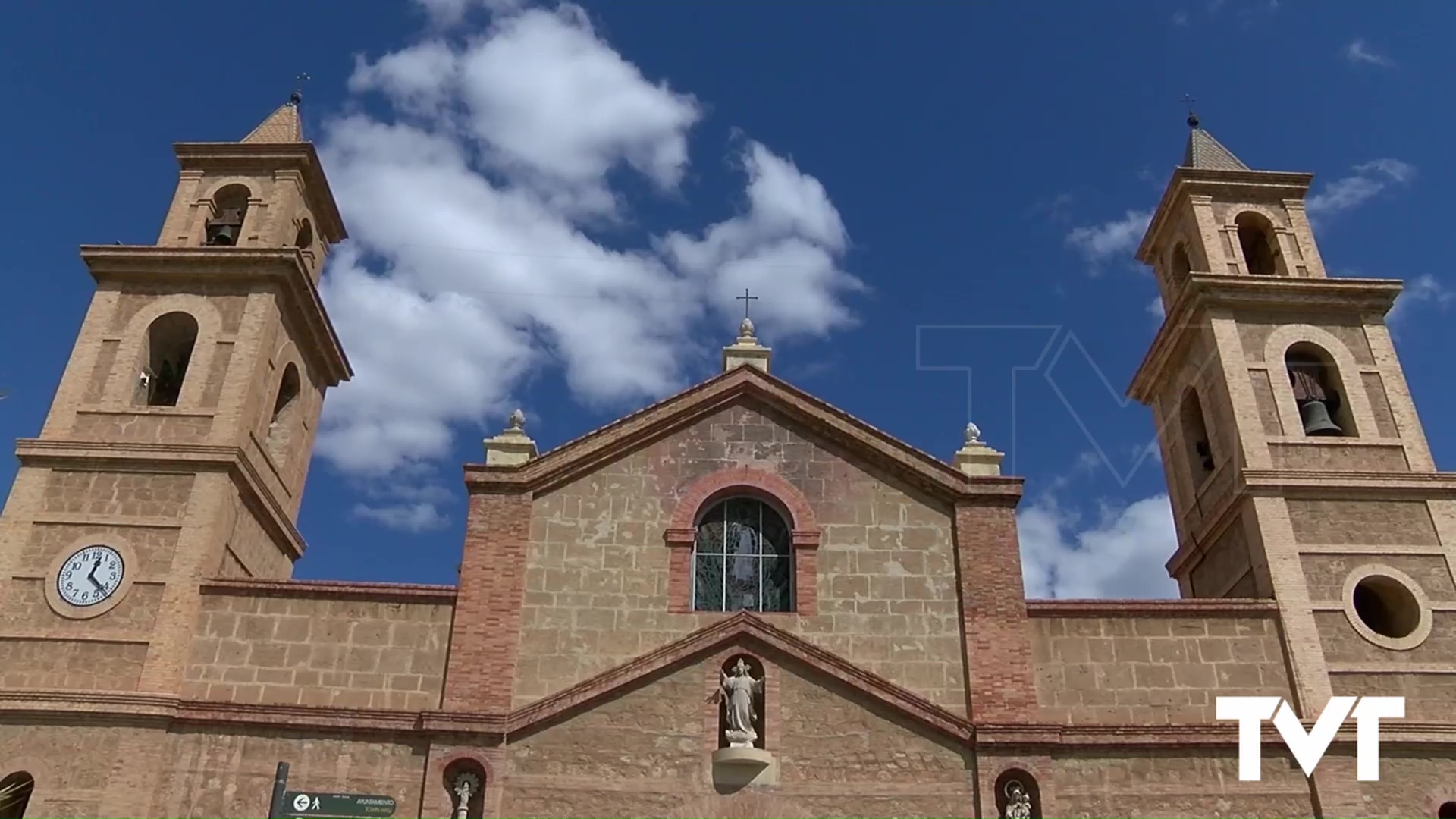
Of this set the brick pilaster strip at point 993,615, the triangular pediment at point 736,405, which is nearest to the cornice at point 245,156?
the triangular pediment at point 736,405

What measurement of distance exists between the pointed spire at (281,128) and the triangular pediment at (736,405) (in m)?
9.51

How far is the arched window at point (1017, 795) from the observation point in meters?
15.5

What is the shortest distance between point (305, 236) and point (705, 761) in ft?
45.1

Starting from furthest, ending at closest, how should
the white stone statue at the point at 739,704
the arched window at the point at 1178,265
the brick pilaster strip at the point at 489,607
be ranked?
1. the arched window at the point at 1178,265
2. the brick pilaster strip at the point at 489,607
3. the white stone statue at the point at 739,704

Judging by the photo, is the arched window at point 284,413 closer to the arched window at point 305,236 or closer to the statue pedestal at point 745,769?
the arched window at point 305,236

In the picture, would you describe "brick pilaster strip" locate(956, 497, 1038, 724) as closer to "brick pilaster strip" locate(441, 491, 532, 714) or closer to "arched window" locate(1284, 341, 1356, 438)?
"arched window" locate(1284, 341, 1356, 438)

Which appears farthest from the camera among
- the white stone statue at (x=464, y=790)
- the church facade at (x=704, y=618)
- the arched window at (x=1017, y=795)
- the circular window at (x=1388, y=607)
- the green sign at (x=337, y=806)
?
the circular window at (x=1388, y=607)

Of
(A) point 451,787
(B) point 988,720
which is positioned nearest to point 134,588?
(A) point 451,787

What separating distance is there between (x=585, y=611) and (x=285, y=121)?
1326 cm

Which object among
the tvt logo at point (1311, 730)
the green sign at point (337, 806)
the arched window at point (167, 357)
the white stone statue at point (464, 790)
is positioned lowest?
the green sign at point (337, 806)

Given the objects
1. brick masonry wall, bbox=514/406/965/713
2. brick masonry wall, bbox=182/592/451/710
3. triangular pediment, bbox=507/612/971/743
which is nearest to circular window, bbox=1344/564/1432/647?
Result: brick masonry wall, bbox=514/406/965/713

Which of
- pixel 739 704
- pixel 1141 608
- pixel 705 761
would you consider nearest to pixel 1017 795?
pixel 1141 608

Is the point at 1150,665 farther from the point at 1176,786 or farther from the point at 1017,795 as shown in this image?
the point at 1017,795

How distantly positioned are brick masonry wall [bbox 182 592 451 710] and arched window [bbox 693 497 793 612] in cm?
393
